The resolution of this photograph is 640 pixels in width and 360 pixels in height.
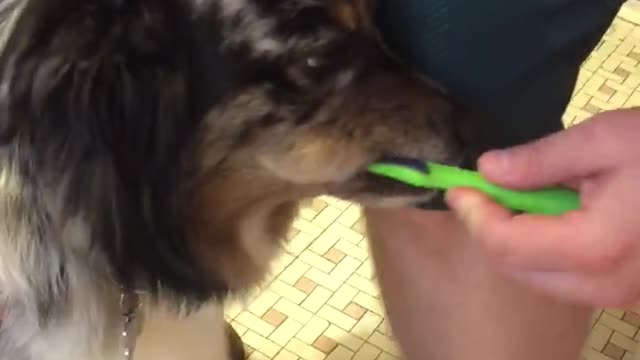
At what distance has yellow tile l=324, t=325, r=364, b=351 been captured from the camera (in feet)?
4.19

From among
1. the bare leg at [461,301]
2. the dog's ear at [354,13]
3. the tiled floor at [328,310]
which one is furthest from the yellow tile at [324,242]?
the dog's ear at [354,13]

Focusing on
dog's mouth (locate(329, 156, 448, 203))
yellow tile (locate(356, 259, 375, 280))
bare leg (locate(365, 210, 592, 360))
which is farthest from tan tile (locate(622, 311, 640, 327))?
dog's mouth (locate(329, 156, 448, 203))

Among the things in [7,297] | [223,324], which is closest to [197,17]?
[7,297]

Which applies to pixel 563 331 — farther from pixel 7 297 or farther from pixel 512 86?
pixel 7 297

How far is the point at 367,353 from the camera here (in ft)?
4.17

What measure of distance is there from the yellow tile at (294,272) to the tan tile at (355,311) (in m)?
0.07

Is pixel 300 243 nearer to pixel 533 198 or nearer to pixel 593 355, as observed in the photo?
pixel 593 355

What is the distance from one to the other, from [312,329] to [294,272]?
9 centimetres

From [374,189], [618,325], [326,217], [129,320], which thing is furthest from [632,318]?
[129,320]

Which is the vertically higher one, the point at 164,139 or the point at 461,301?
the point at 164,139

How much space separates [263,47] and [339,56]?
65mm

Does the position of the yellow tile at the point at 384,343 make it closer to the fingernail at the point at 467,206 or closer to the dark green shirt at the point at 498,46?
the dark green shirt at the point at 498,46

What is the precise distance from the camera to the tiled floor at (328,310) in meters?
1.27

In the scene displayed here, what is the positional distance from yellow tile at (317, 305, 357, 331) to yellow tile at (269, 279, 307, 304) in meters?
0.03
